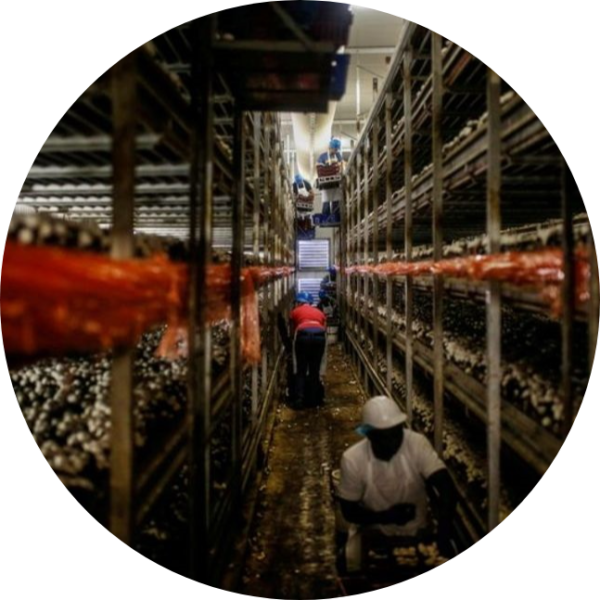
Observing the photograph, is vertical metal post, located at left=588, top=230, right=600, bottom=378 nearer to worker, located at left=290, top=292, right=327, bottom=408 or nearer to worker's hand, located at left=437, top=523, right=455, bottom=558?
worker's hand, located at left=437, top=523, right=455, bottom=558

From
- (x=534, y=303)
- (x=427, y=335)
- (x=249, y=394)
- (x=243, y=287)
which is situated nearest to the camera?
(x=534, y=303)

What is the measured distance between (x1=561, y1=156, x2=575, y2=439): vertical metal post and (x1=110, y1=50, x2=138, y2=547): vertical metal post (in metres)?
1.85

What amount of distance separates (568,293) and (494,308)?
2.67 ft

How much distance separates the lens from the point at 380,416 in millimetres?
3082

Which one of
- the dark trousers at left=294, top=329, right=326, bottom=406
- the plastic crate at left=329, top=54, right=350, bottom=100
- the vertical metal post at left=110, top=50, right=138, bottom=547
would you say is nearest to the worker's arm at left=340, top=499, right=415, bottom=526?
the vertical metal post at left=110, top=50, right=138, bottom=547

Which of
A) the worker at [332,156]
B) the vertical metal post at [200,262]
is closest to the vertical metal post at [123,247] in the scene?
the vertical metal post at [200,262]

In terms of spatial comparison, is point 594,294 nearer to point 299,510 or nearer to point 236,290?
point 236,290

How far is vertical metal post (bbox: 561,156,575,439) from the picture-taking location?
81.2 inches

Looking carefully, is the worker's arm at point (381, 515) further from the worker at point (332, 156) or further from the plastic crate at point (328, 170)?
the plastic crate at point (328, 170)

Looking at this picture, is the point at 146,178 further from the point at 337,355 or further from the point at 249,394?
the point at 337,355

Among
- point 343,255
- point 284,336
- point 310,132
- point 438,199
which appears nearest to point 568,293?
point 438,199

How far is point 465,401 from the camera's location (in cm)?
349

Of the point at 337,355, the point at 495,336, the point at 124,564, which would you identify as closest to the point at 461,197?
the point at 495,336

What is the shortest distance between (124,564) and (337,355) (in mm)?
10736
